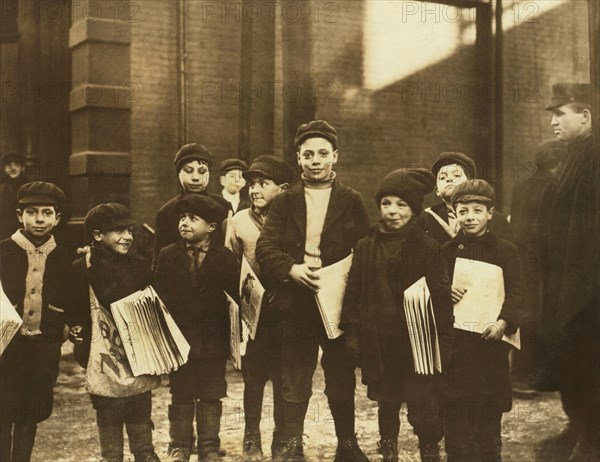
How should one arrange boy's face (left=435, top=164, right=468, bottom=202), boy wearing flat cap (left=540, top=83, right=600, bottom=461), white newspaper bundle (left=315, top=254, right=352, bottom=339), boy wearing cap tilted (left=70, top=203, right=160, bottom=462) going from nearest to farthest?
boy wearing cap tilted (left=70, top=203, right=160, bottom=462) < white newspaper bundle (left=315, top=254, right=352, bottom=339) < boy's face (left=435, top=164, right=468, bottom=202) < boy wearing flat cap (left=540, top=83, right=600, bottom=461)

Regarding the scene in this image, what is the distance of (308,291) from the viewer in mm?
3703

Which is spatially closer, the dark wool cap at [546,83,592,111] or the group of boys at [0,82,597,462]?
the group of boys at [0,82,597,462]

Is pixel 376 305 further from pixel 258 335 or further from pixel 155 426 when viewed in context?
pixel 155 426

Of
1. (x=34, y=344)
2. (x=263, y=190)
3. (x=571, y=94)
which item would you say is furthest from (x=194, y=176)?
(x=571, y=94)

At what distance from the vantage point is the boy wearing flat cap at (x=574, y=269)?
397cm

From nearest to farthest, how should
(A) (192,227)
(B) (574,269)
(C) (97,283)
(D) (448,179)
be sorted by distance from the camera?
(C) (97,283) < (A) (192,227) < (D) (448,179) < (B) (574,269)

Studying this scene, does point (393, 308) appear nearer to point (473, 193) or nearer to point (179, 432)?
point (473, 193)

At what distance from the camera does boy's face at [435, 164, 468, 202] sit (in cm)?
382

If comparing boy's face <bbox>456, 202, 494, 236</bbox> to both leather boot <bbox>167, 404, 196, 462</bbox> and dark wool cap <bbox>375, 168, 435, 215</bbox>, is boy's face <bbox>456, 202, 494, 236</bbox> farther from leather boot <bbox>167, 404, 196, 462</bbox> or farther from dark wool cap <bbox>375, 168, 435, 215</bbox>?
leather boot <bbox>167, 404, 196, 462</bbox>

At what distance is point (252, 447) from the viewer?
3.74 m

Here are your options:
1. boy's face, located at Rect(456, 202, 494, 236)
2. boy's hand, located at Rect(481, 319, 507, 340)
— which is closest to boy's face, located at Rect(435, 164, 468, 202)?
boy's face, located at Rect(456, 202, 494, 236)

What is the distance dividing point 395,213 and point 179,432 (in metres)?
1.62

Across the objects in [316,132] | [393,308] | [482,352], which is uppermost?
[316,132]

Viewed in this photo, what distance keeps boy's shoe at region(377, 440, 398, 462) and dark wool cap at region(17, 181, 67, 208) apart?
2130 millimetres
